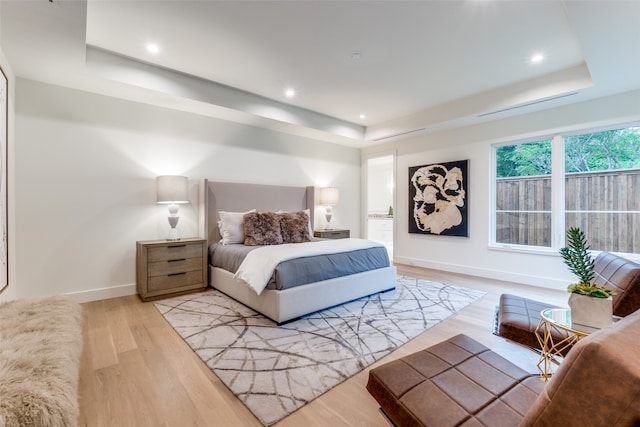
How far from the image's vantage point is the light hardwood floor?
4.86 ft

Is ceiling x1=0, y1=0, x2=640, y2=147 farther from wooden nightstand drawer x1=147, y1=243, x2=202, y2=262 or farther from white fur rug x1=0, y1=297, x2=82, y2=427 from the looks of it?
white fur rug x1=0, y1=297, x2=82, y2=427

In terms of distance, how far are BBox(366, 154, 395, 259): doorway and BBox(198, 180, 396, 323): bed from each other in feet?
10.9

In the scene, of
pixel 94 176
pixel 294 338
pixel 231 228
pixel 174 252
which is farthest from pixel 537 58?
pixel 94 176

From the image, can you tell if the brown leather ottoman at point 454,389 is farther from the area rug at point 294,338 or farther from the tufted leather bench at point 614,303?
the tufted leather bench at point 614,303

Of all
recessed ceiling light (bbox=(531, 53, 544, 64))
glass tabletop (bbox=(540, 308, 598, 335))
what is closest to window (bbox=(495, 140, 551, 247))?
recessed ceiling light (bbox=(531, 53, 544, 64))

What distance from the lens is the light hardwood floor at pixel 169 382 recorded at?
1482 mm

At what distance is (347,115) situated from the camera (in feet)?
16.2

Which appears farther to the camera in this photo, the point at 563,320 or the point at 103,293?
the point at 103,293

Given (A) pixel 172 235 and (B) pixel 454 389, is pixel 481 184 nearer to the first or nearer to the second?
(B) pixel 454 389

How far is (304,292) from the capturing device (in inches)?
106

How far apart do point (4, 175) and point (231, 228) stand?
2178 millimetres

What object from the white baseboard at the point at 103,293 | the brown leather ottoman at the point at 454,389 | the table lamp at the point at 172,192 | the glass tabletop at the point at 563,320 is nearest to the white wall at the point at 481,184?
the glass tabletop at the point at 563,320

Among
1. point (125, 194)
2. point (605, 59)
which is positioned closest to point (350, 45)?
point (605, 59)

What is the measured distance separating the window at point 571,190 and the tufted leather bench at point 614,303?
5.90ft
